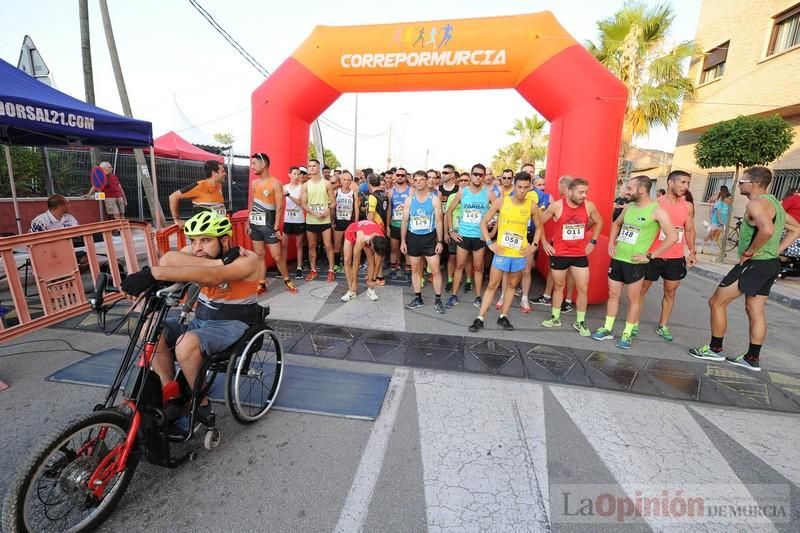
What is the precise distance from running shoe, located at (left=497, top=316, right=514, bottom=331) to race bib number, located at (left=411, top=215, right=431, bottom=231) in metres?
1.53

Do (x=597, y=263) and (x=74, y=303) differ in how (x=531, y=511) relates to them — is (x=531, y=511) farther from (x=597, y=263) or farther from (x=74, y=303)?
(x=74, y=303)

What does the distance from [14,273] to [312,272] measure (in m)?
3.71

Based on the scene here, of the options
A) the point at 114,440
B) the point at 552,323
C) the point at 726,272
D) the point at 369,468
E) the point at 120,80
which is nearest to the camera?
the point at 114,440

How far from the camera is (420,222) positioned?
5293mm

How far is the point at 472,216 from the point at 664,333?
2756 mm

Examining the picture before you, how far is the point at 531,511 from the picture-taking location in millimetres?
2127

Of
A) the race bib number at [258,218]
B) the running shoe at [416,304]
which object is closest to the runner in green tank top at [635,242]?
the running shoe at [416,304]

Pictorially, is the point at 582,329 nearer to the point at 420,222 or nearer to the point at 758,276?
the point at 758,276

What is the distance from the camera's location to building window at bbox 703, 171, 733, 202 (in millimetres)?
14008

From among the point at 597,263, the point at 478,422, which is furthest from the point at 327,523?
the point at 597,263

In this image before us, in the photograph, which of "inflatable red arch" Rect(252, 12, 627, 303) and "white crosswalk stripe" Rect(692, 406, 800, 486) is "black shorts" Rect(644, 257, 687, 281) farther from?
"white crosswalk stripe" Rect(692, 406, 800, 486)

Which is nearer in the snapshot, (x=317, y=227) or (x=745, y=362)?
(x=745, y=362)

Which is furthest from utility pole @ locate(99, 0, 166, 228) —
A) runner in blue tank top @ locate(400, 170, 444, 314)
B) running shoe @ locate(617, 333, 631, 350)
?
running shoe @ locate(617, 333, 631, 350)

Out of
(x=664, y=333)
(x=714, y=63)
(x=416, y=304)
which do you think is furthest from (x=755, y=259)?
(x=714, y=63)
